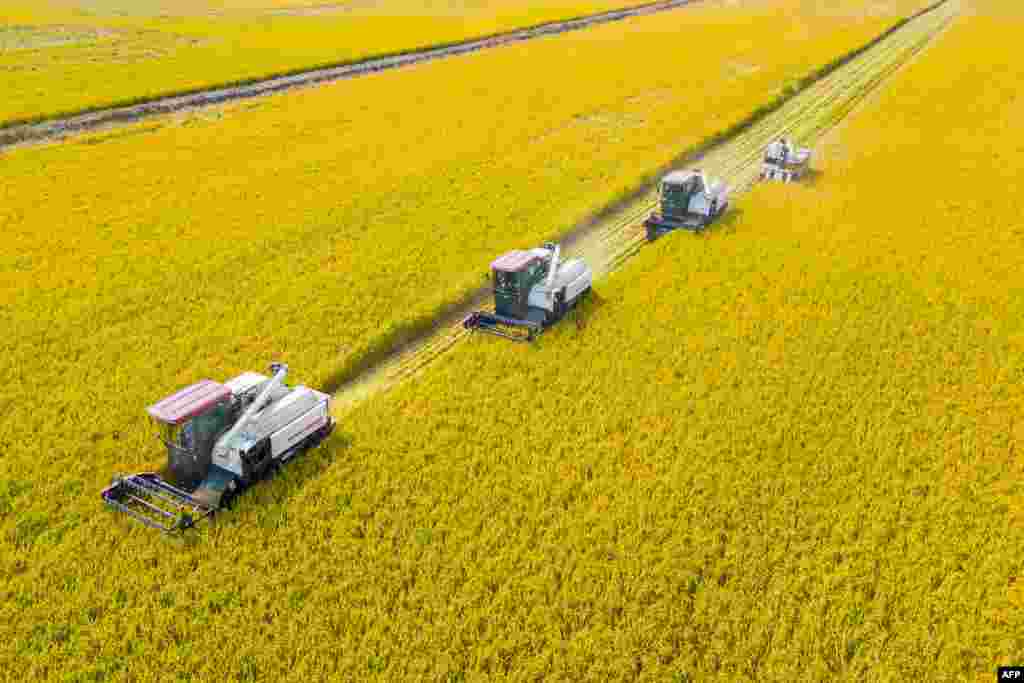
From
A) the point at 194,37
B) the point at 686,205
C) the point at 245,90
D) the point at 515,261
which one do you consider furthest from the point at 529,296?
the point at 194,37

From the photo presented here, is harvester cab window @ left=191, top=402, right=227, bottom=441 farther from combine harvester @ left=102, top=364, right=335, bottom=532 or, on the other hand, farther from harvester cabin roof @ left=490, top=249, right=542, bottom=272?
harvester cabin roof @ left=490, top=249, right=542, bottom=272

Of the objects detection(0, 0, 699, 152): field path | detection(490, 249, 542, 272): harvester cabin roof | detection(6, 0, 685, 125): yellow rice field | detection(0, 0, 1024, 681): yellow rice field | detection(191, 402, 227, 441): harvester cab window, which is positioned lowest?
detection(0, 0, 1024, 681): yellow rice field

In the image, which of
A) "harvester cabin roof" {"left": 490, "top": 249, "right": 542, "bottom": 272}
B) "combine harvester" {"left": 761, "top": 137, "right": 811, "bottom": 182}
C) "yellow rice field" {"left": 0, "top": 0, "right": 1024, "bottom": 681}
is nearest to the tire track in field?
"combine harvester" {"left": 761, "top": 137, "right": 811, "bottom": 182}

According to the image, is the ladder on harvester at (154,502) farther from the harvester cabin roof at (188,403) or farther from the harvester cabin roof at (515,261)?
the harvester cabin roof at (515,261)

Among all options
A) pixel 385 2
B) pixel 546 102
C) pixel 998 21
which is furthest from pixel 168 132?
pixel 998 21

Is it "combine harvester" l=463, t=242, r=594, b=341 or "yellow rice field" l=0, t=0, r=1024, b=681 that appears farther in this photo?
"combine harvester" l=463, t=242, r=594, b=341

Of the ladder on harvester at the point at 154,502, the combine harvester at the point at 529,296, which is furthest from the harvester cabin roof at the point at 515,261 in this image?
the ladder on harvester at the point at 154,502

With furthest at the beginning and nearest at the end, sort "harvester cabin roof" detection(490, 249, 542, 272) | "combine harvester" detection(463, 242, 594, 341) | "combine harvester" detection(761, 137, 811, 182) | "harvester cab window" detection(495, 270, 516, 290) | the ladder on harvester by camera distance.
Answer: "combine harvester" detection(761, 137, 811, 182) < "combine harvester" detection(463, 242, 594, 341) < "harvester cab window" detection(495, 270, 516, 290) < "harvester cabin roof" detection(490, 249, 542, 272) < the ladder on harvester
